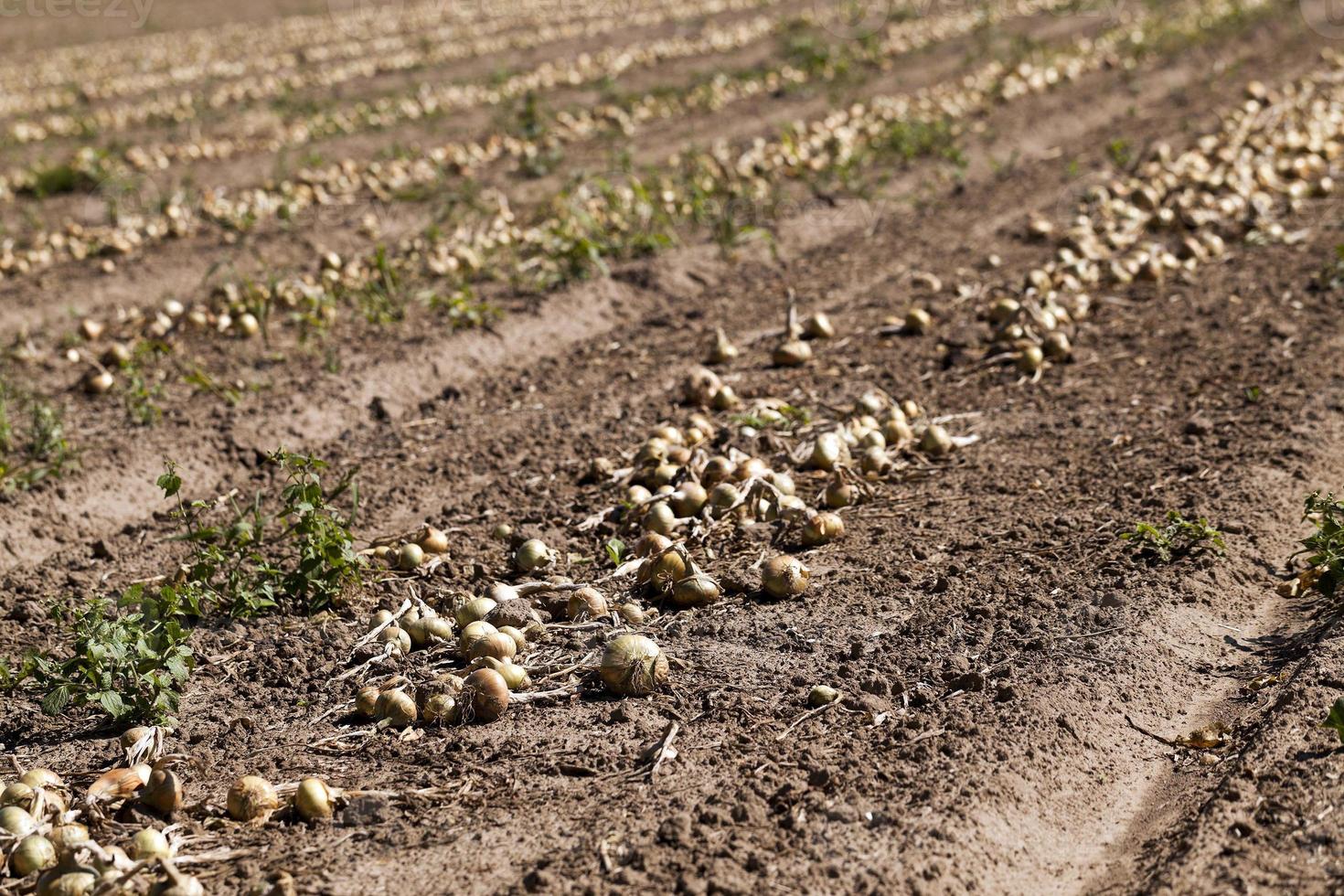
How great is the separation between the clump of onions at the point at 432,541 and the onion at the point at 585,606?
0.66 meters

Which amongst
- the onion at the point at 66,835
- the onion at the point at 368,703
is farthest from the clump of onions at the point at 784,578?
the onion at the point at 66,835

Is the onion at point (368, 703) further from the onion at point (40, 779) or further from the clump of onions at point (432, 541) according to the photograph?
the clump of onions at point (432, 541)

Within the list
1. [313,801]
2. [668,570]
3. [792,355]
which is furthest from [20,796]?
[792,355]

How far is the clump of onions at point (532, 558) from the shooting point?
4.02 metres

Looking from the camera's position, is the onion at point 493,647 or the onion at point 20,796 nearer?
the onion at point 20,796

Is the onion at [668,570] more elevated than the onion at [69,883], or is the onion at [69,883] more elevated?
the onion at [69,883]

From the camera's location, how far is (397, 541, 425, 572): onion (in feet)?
13.2

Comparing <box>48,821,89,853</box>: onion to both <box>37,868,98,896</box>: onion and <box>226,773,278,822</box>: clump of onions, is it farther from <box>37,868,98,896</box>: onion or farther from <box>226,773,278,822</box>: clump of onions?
<box>226,773,278,822</box>: clump of onions

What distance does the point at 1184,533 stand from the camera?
3.83 meters

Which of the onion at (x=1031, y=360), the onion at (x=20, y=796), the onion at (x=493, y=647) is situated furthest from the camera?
the onion at (x=1031, y=360)

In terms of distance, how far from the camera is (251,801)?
9.33 feet

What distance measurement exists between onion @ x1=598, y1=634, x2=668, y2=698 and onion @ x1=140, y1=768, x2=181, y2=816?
1.05 m

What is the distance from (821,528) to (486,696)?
4.33 feet

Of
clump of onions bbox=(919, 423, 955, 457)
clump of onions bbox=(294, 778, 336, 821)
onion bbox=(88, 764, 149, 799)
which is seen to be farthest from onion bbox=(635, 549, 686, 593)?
onion bbox=(88, 764, 149, 799)
